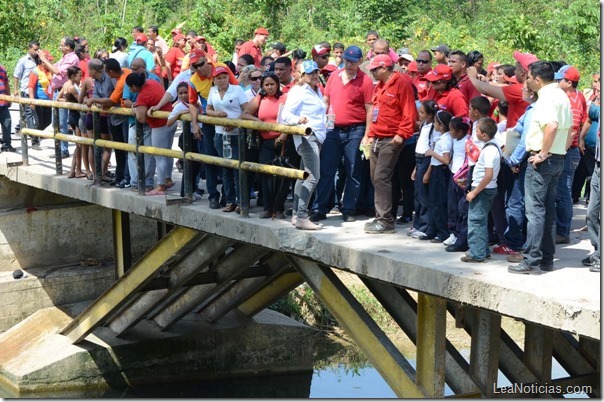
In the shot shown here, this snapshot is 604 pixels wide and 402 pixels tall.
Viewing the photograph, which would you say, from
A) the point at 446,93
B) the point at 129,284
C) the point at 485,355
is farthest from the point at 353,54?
the point at 129,284

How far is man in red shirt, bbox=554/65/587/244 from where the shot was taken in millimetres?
8367

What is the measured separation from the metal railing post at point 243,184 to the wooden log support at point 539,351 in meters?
2.60

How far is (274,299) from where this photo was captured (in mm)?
13406

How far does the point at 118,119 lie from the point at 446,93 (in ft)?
12.8

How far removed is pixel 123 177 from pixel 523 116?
5.14 metres

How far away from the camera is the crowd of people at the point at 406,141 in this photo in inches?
291

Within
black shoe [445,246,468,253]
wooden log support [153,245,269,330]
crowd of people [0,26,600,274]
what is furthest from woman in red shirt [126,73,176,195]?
black shoe [445,246,468,253]

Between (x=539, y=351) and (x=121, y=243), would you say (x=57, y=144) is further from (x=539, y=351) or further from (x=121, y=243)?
(x=539, y=351)

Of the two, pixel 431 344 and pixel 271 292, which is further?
pixel 271 292

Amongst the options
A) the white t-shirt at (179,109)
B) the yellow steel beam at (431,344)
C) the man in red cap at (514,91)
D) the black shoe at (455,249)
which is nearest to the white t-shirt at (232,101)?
the white t-shirt at (179,109)

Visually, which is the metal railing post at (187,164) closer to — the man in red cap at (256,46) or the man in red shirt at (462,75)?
the man in red shirt at (462,75)

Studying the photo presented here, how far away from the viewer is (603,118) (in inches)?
273

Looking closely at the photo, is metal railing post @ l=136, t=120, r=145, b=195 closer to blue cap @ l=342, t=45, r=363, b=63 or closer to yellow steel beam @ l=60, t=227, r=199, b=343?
yellow steel beam @ l=60, t=227, r=199, b=343

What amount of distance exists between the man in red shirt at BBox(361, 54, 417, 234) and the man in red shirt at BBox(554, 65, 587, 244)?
48.9 inches
